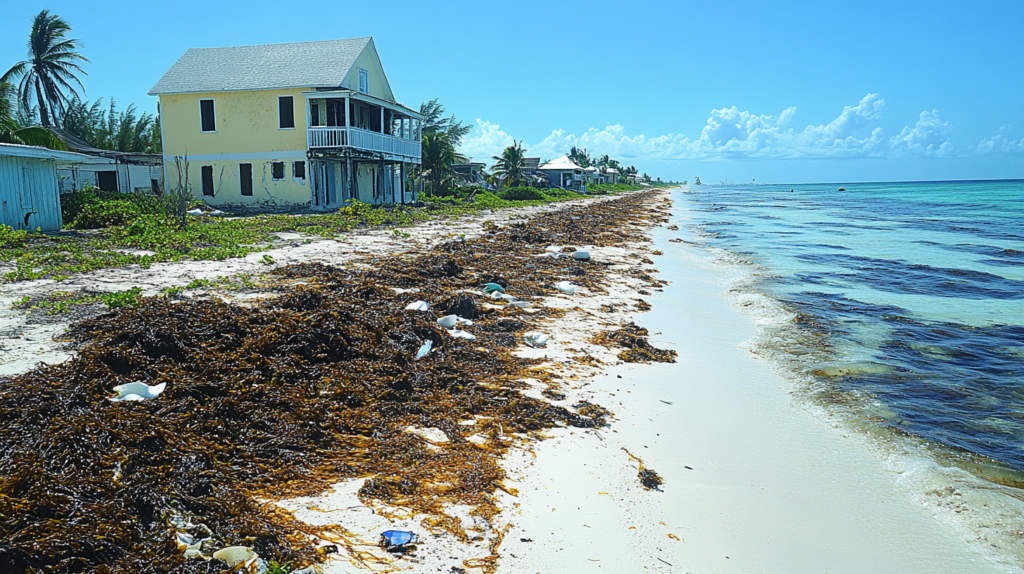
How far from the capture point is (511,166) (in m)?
54.3

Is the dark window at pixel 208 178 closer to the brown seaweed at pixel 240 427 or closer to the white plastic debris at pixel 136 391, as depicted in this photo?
the brown seaweed at pixel 240 427

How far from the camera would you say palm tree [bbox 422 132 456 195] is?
136 feet

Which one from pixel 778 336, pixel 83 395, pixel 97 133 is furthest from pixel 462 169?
pixel 83 395

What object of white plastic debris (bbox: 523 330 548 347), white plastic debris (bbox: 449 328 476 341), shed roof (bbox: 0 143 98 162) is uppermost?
shed roof (bbox: 0 143 98 162)

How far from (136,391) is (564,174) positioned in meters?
71.8

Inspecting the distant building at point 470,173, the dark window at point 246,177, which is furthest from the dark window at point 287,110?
the distant building at point 470,173

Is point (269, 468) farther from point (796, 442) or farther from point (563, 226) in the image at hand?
point (563, 226)

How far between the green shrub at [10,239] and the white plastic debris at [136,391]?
34.0 ft

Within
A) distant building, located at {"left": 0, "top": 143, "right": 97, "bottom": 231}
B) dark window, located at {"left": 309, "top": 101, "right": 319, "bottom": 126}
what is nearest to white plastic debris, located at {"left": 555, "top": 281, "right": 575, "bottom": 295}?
distant building, located at {"left": 0, "top": 143, "right": 97, "bottom": 231}

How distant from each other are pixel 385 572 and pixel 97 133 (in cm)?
4536

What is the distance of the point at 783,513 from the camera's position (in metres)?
3.71

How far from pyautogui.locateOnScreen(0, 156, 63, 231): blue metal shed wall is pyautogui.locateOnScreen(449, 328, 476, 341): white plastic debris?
44.2 ft

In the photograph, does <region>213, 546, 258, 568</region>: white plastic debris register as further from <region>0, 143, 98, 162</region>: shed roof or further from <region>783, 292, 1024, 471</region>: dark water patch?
<region>0, 143, 98, 162</region>: shed roof

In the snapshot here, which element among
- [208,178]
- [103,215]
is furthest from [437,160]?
[103,215]
